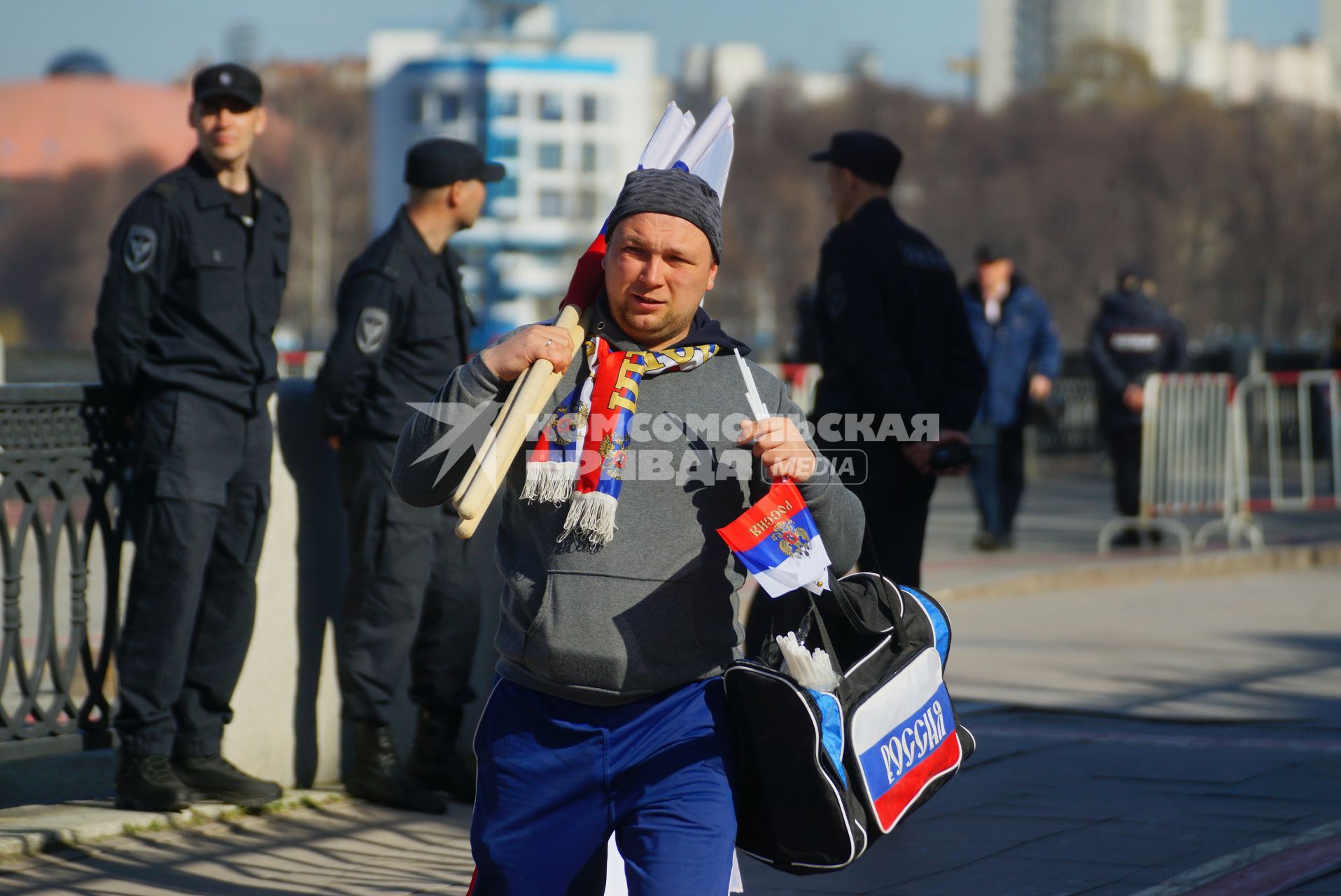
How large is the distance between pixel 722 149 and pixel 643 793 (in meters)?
1.34

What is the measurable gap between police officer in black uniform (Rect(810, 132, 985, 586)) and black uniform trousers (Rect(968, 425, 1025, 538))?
6678mm

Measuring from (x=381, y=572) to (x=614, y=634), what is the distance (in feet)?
8.34

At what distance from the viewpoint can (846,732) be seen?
315cm

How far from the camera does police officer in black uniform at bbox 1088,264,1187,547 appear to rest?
42.7ft

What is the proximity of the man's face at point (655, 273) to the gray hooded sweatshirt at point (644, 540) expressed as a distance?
0.06 metres

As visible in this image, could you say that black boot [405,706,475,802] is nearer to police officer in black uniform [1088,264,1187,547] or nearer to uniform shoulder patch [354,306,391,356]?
uniform shoulder patch [354,306,391,356]

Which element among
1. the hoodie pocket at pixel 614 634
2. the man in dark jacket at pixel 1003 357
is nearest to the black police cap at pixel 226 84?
the hoodie pocket at pixel 614 634

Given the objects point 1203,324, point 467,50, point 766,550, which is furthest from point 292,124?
point 766,550

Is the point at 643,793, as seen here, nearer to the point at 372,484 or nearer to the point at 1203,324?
the point at 372,484

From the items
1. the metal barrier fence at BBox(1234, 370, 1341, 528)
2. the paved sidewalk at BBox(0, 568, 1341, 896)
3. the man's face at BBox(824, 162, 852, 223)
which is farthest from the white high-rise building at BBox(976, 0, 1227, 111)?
the man's face at BBox(824, 162, 852, 223)

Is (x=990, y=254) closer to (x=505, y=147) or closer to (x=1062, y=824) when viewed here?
(x=1062, y=824)

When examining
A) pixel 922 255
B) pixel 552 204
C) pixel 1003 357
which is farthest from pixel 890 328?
pixel 552 204

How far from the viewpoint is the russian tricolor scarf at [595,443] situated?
3234 millimetres

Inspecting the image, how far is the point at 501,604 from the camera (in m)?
3.50
